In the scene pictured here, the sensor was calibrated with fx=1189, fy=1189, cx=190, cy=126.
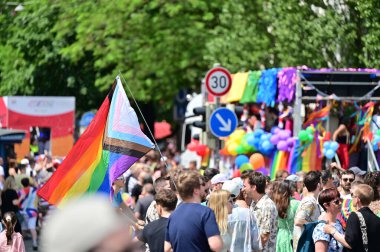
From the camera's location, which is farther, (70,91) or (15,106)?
(70,91)

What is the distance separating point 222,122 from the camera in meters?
19.9

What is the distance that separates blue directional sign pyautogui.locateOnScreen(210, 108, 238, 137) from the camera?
19.9 meters

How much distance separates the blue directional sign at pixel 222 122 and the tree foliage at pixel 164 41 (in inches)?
117

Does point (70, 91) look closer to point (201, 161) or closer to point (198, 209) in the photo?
point (201, 161)

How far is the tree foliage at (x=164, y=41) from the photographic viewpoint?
23.4 m

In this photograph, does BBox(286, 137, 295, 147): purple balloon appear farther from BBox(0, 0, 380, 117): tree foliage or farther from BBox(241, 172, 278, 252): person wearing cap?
BBox(241, 172, 278, 252): person wearing cap

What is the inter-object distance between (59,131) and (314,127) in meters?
14.3

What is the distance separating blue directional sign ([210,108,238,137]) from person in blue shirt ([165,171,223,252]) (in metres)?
11.1

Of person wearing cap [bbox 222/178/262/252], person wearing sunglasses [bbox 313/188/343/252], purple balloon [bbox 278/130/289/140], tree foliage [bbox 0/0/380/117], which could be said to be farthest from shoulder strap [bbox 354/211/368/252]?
tree foliage [bbox 0/0/380/117]

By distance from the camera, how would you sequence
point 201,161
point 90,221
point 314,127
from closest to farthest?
point 90,221 < point 314,127 < point 201,161

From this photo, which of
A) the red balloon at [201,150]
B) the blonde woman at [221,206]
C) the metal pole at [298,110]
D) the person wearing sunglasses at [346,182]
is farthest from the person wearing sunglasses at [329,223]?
the red balloon at [201,150]

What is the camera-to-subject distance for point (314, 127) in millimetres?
20000

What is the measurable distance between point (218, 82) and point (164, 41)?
1403cm

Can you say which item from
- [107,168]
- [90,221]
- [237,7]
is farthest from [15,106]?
[90,221]
